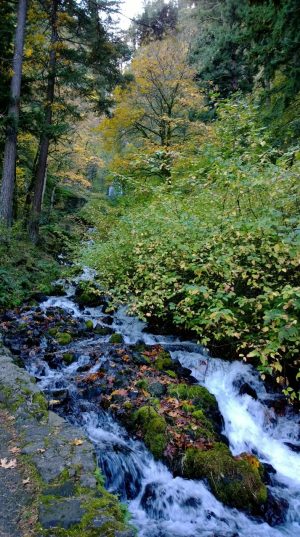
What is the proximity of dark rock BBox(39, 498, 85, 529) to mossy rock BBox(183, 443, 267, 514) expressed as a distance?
91.1 inches

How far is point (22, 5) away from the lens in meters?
12.1

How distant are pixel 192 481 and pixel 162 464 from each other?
44 centimetres

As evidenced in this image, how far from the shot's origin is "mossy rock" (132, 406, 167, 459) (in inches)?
189

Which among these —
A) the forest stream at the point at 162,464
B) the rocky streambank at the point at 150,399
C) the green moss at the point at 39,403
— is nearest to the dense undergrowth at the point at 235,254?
the forest stream at the point at 162,464

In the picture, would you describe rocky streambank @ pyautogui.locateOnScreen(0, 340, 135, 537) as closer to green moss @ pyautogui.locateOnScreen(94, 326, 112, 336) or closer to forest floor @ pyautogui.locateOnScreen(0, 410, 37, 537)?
forest floor @ pyautogui.locateOnScreen(0, 410, 37, 537)

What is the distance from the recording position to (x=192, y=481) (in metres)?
4.46

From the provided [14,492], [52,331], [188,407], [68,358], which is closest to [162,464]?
[188,407]

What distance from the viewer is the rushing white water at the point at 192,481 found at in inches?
163

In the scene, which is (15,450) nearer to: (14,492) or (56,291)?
(14,492)

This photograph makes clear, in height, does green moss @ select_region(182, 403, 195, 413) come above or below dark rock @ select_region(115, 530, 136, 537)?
below

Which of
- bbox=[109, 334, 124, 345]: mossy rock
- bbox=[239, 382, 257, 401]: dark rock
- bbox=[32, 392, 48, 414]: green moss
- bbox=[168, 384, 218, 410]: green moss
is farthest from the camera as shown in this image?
bbox=[109, 334, 124, 345]: mossy rock

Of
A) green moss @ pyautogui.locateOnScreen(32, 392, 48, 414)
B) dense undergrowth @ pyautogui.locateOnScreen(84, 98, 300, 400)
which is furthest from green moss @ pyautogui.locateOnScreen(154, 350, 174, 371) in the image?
green moss @ pyautogui.locateOnScreen(32, 392, 48, 414)

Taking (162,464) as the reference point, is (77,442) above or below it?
above

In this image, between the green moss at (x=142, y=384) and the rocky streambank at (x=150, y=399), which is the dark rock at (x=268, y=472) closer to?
the rocky streambank at (x=150, y=399)
